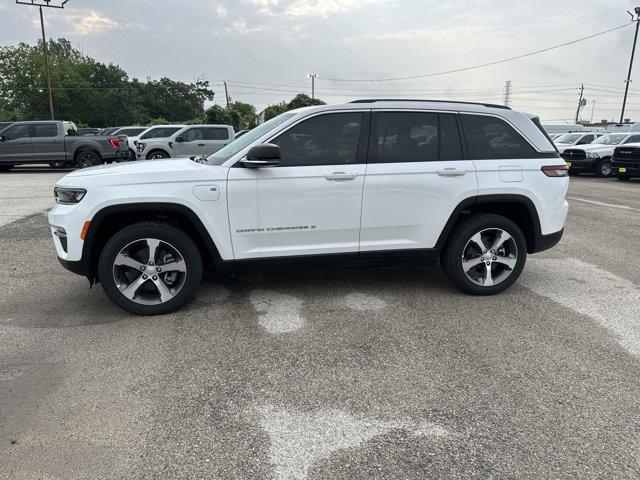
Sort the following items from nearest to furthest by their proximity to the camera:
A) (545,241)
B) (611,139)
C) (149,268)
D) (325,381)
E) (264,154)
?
(325,381) → (264,154) → (149,268) → (545,241) → (611,139)

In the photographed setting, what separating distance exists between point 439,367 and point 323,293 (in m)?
1.67

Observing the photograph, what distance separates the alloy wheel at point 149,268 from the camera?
3.94m

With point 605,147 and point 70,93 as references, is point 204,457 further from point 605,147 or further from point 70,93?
point 70,93

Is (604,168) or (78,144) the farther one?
(604,168)

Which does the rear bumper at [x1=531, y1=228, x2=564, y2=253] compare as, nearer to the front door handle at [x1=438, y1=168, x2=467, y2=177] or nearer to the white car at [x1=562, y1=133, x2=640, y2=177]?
the front door handle at [x1=438, y1=168, x2=467, y2=177]

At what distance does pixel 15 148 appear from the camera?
Result: 1634 cm

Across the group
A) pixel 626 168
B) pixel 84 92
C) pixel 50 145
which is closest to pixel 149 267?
pixel 50 145

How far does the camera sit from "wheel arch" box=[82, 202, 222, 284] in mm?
3814

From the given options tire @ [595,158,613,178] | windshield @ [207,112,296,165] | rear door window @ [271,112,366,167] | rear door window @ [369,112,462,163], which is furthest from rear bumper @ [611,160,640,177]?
windshield @ [207,112,296,165]

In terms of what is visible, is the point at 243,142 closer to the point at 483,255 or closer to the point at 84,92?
the point at 483,255

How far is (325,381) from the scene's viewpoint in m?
3.07

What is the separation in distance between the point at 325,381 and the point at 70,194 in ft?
8.52

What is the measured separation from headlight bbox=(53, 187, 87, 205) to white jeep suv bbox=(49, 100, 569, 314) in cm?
1

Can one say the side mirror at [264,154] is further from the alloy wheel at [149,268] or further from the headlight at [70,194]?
the headlight at [70,194]
